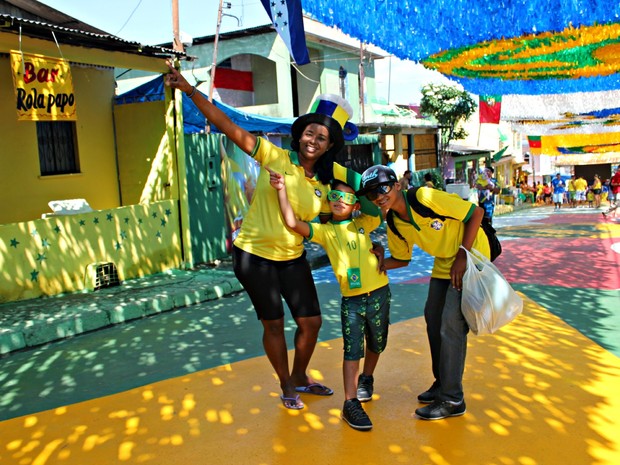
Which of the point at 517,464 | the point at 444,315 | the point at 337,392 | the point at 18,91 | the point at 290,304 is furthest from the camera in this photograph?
the point at 18,91

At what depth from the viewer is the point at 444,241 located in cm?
374

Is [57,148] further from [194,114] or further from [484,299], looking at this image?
[484,299]

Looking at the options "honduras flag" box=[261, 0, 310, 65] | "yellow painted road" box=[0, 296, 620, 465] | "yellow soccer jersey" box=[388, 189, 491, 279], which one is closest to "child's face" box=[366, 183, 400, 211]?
"yellow soccer jersey" box=[388, 189, 491, 279]

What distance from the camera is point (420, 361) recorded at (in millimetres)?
4879

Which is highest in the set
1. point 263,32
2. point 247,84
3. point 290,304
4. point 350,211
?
point 263,32

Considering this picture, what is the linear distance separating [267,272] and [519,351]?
7.87ft

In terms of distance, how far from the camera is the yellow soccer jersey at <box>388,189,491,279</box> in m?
3.64

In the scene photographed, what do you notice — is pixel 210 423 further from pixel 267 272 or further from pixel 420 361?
pixel 420 361

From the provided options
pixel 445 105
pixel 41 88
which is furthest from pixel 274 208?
pixel 445 105

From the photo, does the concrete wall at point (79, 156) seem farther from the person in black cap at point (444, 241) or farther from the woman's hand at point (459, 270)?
the woman's hand at point (459, 270)

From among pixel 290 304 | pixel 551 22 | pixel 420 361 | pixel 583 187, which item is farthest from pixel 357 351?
pixel 583 187

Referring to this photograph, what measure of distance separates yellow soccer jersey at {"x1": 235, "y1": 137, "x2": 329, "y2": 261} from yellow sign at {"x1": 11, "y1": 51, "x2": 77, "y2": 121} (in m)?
4.82

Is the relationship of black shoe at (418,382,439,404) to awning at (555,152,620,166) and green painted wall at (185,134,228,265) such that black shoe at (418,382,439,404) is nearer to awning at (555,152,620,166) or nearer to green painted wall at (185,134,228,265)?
green painted wall at (185,134,228,265)

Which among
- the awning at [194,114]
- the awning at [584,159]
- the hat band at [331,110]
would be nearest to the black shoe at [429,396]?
the hat band at [331,110]
